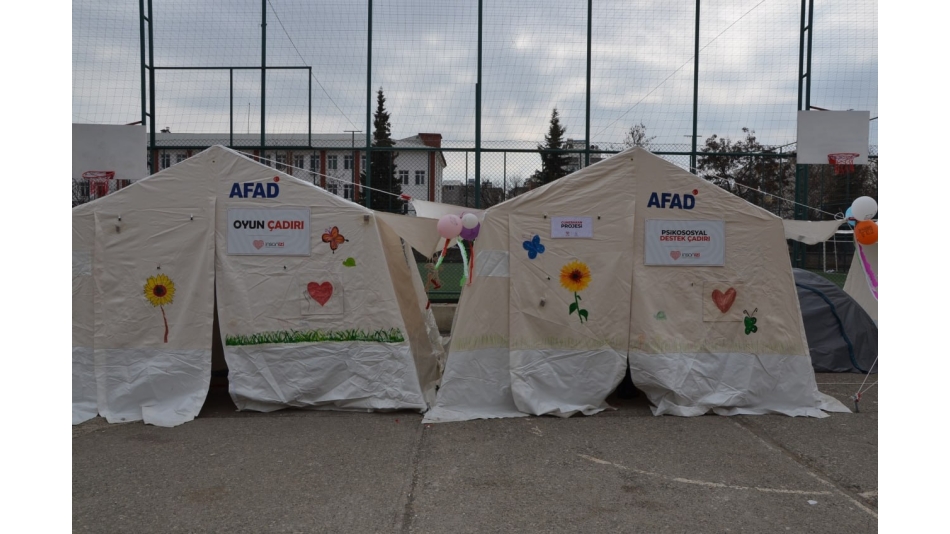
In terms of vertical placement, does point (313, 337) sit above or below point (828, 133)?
below

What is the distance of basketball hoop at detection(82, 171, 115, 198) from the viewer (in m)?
7.60

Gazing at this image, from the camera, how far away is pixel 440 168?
10.2m

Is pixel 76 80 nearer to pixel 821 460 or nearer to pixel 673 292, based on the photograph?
pixel 673 292

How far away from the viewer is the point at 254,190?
20.3 ft

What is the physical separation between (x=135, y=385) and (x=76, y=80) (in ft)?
20.6

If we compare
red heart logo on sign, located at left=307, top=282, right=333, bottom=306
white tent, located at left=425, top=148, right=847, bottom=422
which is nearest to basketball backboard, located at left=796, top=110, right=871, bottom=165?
white tent, located at left=425, top=148, right=847, bottom=422

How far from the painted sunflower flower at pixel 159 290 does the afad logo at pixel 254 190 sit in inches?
41.5

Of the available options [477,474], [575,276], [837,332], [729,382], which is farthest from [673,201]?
[837,332]

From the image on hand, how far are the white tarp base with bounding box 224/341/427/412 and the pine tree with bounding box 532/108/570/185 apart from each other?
452 cm

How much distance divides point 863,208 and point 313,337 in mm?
5400

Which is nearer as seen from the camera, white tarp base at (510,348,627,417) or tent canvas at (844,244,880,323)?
white tarp base at (510,348,627,417)

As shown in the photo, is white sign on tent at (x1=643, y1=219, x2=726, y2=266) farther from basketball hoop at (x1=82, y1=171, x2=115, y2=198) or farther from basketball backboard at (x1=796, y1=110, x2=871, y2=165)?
basketball hoop at (x1=82, y1=171, x2=115, y2=198)

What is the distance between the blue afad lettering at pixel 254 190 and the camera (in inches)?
244

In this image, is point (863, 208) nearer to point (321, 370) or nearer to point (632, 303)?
point (632, 303)
